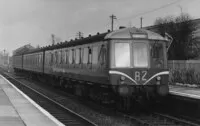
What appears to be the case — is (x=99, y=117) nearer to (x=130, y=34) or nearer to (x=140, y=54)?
(x=140, y=54)

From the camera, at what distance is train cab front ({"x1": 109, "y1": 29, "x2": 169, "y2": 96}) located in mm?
13617

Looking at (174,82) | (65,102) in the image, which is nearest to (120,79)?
(65,102)

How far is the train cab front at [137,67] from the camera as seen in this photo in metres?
13.6

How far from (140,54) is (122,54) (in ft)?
2.35

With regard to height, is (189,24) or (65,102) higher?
(189,24)

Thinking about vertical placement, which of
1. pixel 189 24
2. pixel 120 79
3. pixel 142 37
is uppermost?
pixel 189 24

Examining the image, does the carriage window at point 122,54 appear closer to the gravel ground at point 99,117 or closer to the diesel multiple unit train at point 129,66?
the diesel multiple unit train at point 129,66

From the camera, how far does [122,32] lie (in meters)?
14.1

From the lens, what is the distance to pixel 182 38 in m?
52.1

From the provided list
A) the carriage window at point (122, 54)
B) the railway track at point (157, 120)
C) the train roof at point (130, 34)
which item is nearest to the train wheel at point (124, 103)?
the railway track at point (157, 120)

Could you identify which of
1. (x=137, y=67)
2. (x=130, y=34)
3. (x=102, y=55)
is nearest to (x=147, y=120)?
(x=137, y=67)

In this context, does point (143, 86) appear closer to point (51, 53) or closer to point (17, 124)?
point (17, 124)

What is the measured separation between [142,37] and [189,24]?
4075cm

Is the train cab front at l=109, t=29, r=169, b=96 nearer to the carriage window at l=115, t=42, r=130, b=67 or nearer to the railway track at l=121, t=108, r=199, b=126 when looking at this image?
the carriage window at l=115, t=42, r=130, b=67
